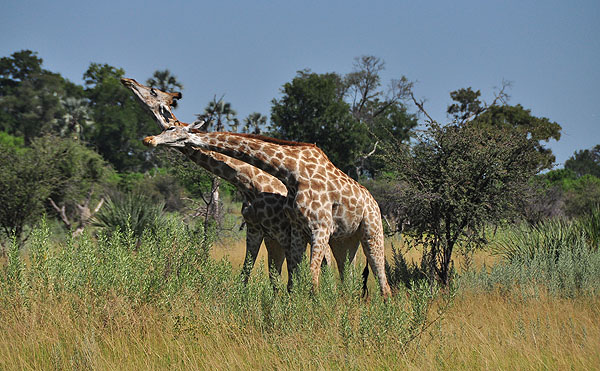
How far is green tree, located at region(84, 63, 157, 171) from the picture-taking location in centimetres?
4962

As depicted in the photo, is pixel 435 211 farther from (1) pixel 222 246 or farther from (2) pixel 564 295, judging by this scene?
(1) pixel 222 246

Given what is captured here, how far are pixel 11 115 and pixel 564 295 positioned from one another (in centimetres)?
5629

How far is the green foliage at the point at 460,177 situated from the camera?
8.66 m

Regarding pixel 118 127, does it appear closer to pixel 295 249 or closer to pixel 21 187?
pixel 21 187

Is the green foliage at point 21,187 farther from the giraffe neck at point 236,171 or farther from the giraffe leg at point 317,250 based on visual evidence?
the giraffe leg at point 317,250

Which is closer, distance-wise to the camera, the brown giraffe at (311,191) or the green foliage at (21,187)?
the brown giraffe at (311,191)

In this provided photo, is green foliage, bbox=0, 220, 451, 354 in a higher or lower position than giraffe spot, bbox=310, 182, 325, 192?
lower

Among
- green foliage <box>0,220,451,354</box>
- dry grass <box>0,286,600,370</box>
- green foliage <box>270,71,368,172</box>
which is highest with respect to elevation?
green foliage <box>270,71,368,172</box>

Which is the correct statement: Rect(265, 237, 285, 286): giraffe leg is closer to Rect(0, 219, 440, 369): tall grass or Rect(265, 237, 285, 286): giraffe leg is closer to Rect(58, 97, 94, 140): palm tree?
Rect(0, 219, 440, 369): tall grass

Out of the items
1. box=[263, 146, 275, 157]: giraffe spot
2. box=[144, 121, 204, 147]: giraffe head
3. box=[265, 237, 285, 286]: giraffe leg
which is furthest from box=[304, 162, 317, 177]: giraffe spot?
box=[144, 121, 204, 147]: giraffe head

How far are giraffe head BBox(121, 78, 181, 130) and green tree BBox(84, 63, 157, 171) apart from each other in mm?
42228

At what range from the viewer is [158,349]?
16.9 ft

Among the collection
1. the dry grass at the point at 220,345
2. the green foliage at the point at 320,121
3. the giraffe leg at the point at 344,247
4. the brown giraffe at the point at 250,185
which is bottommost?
the dry grass at the point at 220,345

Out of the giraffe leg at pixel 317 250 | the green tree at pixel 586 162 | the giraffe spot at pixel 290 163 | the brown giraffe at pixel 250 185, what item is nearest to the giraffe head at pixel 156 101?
the brown giraffe at pixel 250 185
